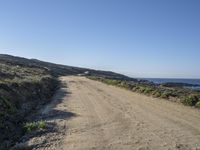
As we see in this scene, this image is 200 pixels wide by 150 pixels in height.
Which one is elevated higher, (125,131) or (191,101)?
(191,101)

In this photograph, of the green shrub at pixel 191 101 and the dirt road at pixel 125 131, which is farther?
the green shrub at pixel 191 101

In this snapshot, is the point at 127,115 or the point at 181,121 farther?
the point at 127,115

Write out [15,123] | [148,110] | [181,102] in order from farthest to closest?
[181,102], [148,110], [15,123]

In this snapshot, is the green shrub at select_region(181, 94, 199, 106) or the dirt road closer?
the dirt road

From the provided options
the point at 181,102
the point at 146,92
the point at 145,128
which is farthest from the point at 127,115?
the point at 146,92

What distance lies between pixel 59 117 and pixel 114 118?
3.07m

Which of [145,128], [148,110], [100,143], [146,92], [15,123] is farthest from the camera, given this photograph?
[146,92]

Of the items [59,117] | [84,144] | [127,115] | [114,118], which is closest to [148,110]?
[127,115]

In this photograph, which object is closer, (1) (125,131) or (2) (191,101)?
(1) (125,131)

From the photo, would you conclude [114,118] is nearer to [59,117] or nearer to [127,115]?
[127,115]

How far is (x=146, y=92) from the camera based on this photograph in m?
37.0

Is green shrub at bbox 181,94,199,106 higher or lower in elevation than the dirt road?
higher

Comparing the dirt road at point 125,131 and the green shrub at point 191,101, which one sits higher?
the green shrub at point 191,101

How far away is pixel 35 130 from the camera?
48.8 ft
